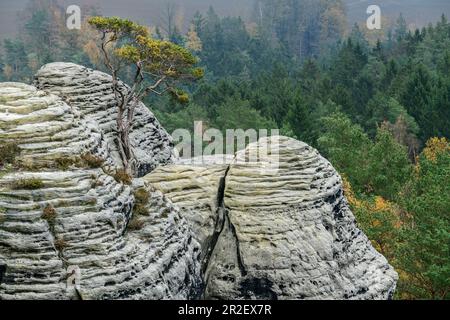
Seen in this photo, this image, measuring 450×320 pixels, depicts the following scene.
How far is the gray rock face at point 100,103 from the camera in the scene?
2753cm

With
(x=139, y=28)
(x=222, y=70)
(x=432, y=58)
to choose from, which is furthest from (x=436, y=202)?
(x=222, y=70)

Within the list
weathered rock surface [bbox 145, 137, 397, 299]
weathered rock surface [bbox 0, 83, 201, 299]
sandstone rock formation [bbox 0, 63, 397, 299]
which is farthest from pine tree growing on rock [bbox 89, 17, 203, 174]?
weathered rock surface [bbox 0, 83, 201, 299]

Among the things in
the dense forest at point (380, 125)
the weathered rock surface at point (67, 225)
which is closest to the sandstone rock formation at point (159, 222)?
the weathered rock surface at point (67, 225)

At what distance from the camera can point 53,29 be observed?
577ft

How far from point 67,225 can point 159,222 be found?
330cm

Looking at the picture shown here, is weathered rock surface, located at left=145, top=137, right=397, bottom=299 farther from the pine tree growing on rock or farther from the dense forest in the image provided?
the dense forest

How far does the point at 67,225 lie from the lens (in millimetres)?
16531

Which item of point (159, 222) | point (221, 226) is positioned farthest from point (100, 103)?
point (159, 222)

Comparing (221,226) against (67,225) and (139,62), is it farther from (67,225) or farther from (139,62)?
(139,62)

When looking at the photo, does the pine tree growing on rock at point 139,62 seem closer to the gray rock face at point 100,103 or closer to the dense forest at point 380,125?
the gray rock face at point 100,103

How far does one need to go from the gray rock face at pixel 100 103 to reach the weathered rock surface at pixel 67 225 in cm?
766

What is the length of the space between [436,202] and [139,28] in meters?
17.4

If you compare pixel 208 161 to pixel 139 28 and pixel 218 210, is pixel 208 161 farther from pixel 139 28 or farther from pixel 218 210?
pixel 139 28

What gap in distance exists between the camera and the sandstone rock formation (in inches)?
642
